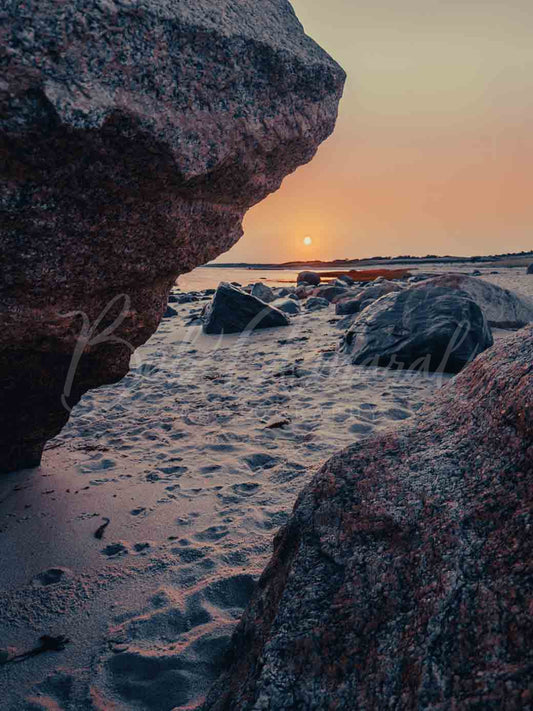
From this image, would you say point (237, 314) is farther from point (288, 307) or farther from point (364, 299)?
point (364, 299)

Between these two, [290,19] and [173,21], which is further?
[290,19]

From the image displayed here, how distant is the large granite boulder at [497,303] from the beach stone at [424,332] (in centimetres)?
111

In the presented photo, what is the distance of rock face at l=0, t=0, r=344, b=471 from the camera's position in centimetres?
143

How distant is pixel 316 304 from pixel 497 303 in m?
4.00

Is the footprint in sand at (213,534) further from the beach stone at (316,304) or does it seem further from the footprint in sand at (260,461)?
the beach stone at (316,304)

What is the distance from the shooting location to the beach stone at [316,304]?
9.86 m

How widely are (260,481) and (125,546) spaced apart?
841 mm

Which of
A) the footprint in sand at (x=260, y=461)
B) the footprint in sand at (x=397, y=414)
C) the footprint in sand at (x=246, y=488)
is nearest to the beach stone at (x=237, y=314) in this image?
the footprint in sand at (x=397, y=414)

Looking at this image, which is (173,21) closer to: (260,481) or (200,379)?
(260,481)

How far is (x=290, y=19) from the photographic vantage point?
7.04 ft

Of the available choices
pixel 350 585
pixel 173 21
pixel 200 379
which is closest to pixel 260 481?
pixel 350 585

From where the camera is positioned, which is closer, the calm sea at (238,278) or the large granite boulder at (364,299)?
the large granite boulder at (364,299)

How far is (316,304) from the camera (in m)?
10.1

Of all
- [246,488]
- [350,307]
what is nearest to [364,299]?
[350,307]
